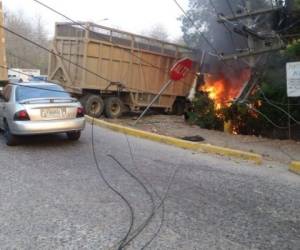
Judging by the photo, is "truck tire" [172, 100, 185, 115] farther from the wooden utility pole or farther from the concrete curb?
the wooden utility pole

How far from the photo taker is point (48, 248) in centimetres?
451

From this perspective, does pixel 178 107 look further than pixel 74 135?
Yes

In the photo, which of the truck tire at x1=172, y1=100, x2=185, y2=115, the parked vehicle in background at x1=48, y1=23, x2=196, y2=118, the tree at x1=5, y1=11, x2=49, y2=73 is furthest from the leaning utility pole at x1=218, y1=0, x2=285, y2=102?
the tree at x1=5, y1=11, x2=49, y2=73

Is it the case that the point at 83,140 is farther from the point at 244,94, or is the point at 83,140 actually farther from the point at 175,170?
the point at 244,94

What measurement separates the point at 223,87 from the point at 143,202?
11627mm

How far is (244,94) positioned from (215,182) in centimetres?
742

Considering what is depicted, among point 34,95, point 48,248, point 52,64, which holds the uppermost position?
point 52,64

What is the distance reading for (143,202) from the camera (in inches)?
242

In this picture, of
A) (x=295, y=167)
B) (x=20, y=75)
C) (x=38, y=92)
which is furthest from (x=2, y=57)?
(x=20, y=75)

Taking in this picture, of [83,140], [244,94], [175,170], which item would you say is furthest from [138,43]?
[175,170]

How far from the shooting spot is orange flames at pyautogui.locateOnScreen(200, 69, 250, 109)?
15969 mm

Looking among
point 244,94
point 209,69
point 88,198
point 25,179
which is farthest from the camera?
point 209,69

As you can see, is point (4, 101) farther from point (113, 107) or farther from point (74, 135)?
point (113, 107)

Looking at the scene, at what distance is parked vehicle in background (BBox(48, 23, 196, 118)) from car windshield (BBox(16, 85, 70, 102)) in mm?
5415
